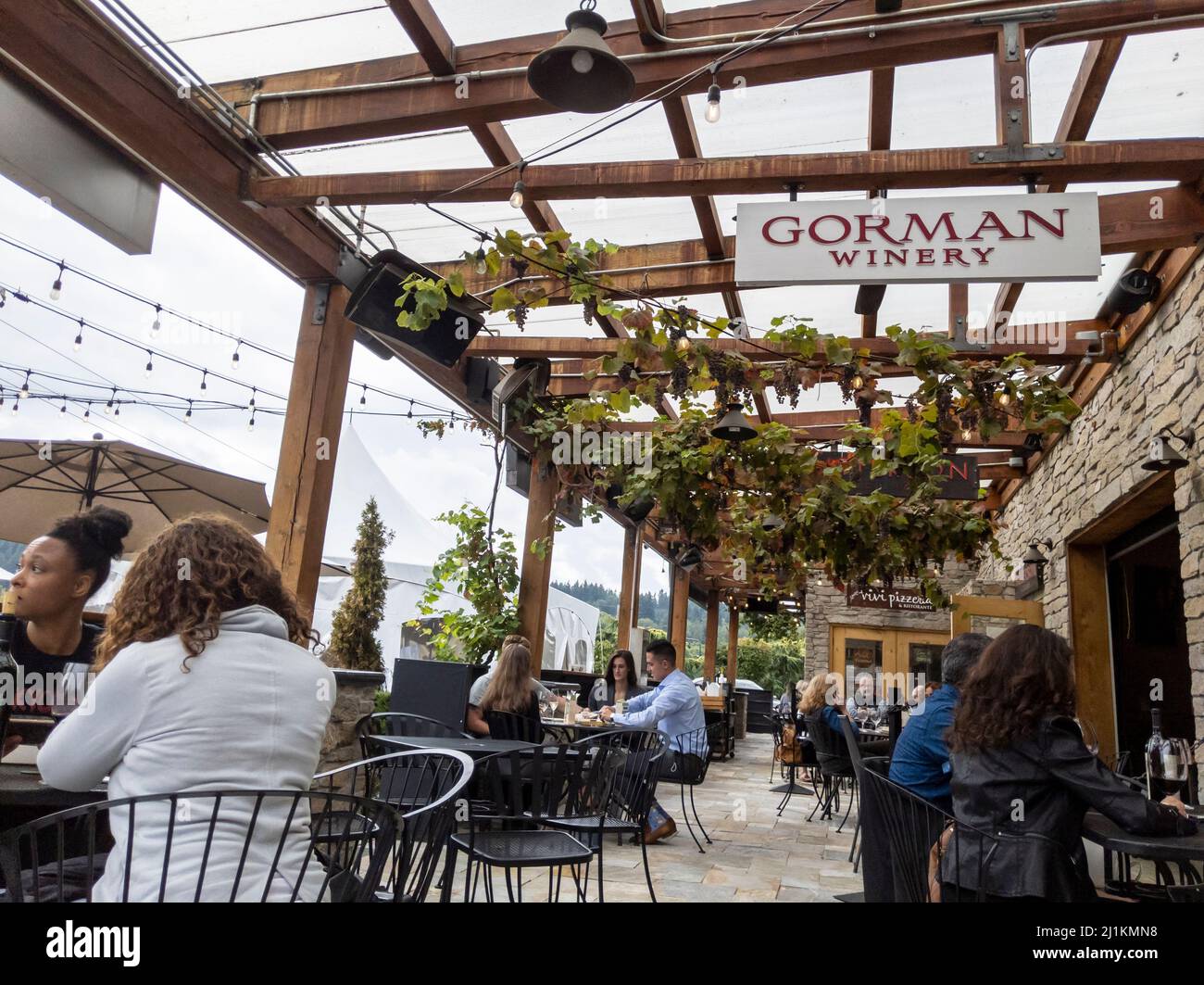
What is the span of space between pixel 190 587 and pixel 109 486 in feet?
15.4

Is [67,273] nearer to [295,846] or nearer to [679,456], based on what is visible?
[679,456]

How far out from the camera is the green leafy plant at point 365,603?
8984mm

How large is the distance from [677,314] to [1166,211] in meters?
2.36

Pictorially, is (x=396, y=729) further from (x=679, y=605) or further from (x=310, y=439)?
(x=679, y=605)

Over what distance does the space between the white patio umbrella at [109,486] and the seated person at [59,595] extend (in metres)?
2.43

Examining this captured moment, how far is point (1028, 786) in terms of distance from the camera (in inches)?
94.9

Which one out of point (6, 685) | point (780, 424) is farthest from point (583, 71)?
point (780, 424)

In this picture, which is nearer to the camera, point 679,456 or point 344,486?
point 679,456

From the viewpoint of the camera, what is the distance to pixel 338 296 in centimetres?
491

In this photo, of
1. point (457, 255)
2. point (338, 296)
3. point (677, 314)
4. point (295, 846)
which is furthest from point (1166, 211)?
point (295, 846)

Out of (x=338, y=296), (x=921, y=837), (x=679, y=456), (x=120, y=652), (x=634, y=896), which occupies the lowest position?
(x=634, y=896)

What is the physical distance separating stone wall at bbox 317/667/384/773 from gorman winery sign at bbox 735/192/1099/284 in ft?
9.72

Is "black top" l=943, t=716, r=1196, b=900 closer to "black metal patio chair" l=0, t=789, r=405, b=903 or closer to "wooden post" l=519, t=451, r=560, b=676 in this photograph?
"black metal patio chair" l=0, t=789, r=405, b=903

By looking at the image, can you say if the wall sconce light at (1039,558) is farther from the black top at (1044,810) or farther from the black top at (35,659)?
the black top at (35,659)
